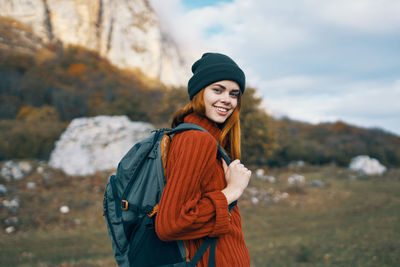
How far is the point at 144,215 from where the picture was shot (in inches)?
54.5

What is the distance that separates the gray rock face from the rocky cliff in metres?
37.0

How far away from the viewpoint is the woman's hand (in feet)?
4.84

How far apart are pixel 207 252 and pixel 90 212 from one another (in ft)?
29.2

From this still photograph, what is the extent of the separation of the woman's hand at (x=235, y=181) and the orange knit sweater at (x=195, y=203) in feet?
0.21

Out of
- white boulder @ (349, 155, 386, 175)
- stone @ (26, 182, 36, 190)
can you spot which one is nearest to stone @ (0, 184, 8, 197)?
stone @ (26, 182, 36, 190)

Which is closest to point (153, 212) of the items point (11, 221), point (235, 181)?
point (235, 181)

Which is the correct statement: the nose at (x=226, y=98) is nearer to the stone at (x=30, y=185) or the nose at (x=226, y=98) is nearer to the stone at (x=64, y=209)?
the stone at (x=64, y=209)

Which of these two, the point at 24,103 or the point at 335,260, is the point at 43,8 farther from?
the point at 335,260

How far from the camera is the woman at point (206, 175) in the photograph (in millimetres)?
1305

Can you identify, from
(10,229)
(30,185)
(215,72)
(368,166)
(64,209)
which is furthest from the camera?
(368,166)

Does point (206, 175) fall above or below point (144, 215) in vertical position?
above

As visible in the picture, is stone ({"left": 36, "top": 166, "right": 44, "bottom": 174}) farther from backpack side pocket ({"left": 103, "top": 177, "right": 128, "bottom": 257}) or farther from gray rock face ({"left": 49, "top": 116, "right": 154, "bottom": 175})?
backpack side pocket ({"left": 103, "top": 177, "right": 128, "bottom": 257})

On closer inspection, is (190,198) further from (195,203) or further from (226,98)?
(226,98)

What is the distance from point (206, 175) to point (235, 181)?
0.54 feet
